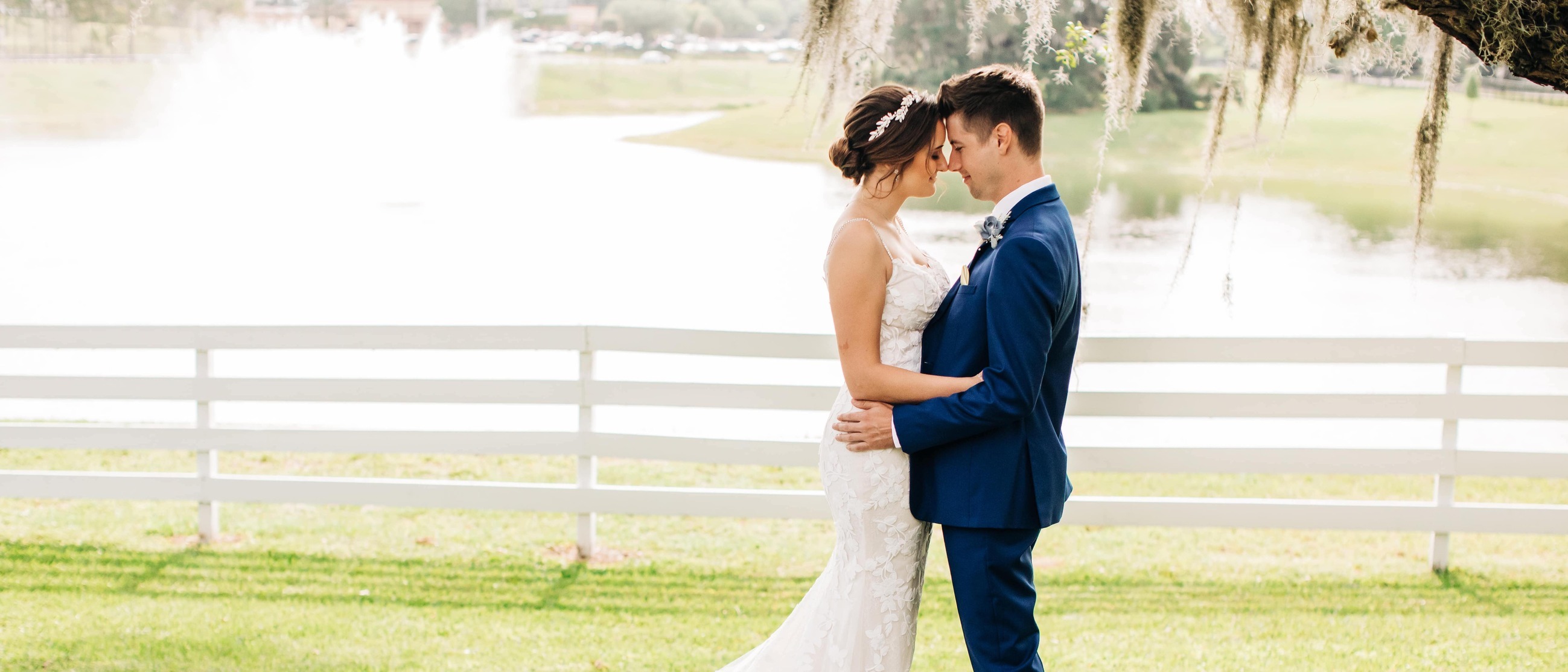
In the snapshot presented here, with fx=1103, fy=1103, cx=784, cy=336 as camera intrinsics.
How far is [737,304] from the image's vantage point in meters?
13.7

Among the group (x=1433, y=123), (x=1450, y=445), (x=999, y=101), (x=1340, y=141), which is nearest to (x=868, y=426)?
(x=999, y=101)

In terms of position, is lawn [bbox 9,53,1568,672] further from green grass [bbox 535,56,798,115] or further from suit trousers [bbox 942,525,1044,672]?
green grass [bbox 535,56,798,115]

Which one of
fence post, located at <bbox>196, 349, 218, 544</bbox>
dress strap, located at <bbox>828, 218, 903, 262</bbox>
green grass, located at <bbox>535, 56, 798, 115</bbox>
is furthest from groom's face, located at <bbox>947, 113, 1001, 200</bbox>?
green grass, located at <bbox>535, 56, 798, 115</bbox>

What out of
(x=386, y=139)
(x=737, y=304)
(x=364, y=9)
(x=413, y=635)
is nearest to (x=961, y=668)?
(x=413, y=635)

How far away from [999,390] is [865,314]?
14.2 inches

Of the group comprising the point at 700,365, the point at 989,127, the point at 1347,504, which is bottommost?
the point at 700,365

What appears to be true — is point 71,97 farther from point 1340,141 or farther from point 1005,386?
point 1340,141

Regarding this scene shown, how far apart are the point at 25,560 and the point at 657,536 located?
2.41 metres

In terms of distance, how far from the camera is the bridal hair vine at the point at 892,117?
2.39 metres

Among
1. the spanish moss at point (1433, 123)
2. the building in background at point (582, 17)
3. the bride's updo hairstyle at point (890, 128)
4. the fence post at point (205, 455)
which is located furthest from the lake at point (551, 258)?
the bride's updo hairstyle at point (890, 128)

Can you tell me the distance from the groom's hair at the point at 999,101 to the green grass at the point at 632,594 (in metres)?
1.76

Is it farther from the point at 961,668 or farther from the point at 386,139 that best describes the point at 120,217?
the point at 961,668

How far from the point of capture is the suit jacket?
2.23 metres

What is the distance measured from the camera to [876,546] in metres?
2.58
